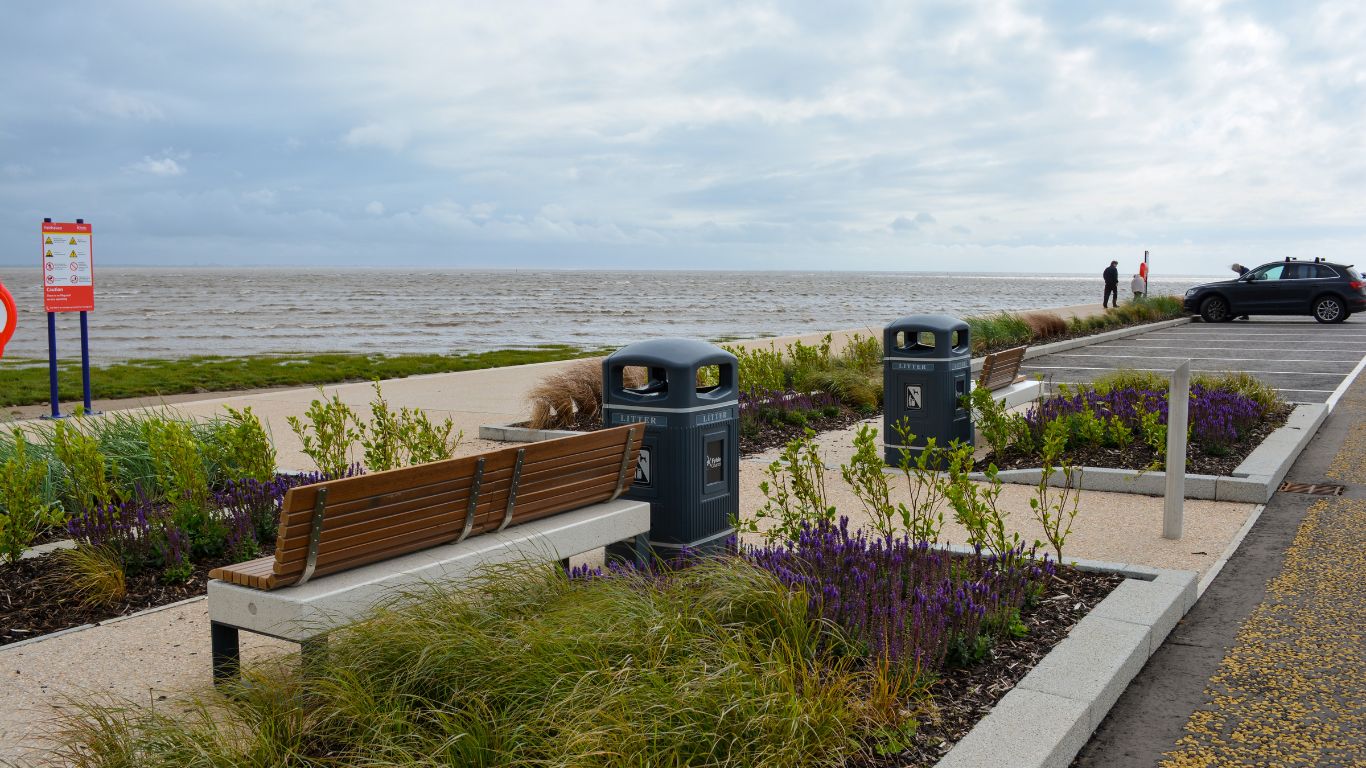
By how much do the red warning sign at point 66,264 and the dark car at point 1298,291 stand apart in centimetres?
2710

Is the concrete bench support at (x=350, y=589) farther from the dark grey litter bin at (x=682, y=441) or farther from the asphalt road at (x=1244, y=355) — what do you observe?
the asphalt road at (x=1244, y=355)

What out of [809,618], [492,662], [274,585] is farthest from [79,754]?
[809,618]

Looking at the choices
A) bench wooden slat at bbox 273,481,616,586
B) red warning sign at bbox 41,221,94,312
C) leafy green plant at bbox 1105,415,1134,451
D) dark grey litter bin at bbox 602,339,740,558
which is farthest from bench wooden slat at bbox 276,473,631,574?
red warning sign at bbox 41,221,94,312

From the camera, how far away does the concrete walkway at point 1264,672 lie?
402 cm

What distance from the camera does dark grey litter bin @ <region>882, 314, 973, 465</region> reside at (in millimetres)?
9086

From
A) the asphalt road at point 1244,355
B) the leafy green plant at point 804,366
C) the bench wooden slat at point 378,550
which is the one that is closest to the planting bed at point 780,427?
the leafy green plant at point 804,366

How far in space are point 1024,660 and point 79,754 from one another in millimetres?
3513

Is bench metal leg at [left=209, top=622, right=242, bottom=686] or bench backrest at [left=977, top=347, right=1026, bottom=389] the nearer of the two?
bench metal leg at [left=209, top=622, right=242, bottom=686]

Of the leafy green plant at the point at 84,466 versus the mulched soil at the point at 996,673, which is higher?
the leafy green plant at the point at 84,466

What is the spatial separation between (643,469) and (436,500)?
4.64 feet

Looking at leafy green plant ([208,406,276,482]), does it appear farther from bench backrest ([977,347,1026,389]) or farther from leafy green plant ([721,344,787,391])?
bench backrest ([977,347,1026,389])

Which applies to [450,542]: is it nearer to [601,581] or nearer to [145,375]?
[601,581]

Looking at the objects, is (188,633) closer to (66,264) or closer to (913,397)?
(913,397)

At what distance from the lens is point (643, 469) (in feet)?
19.6
